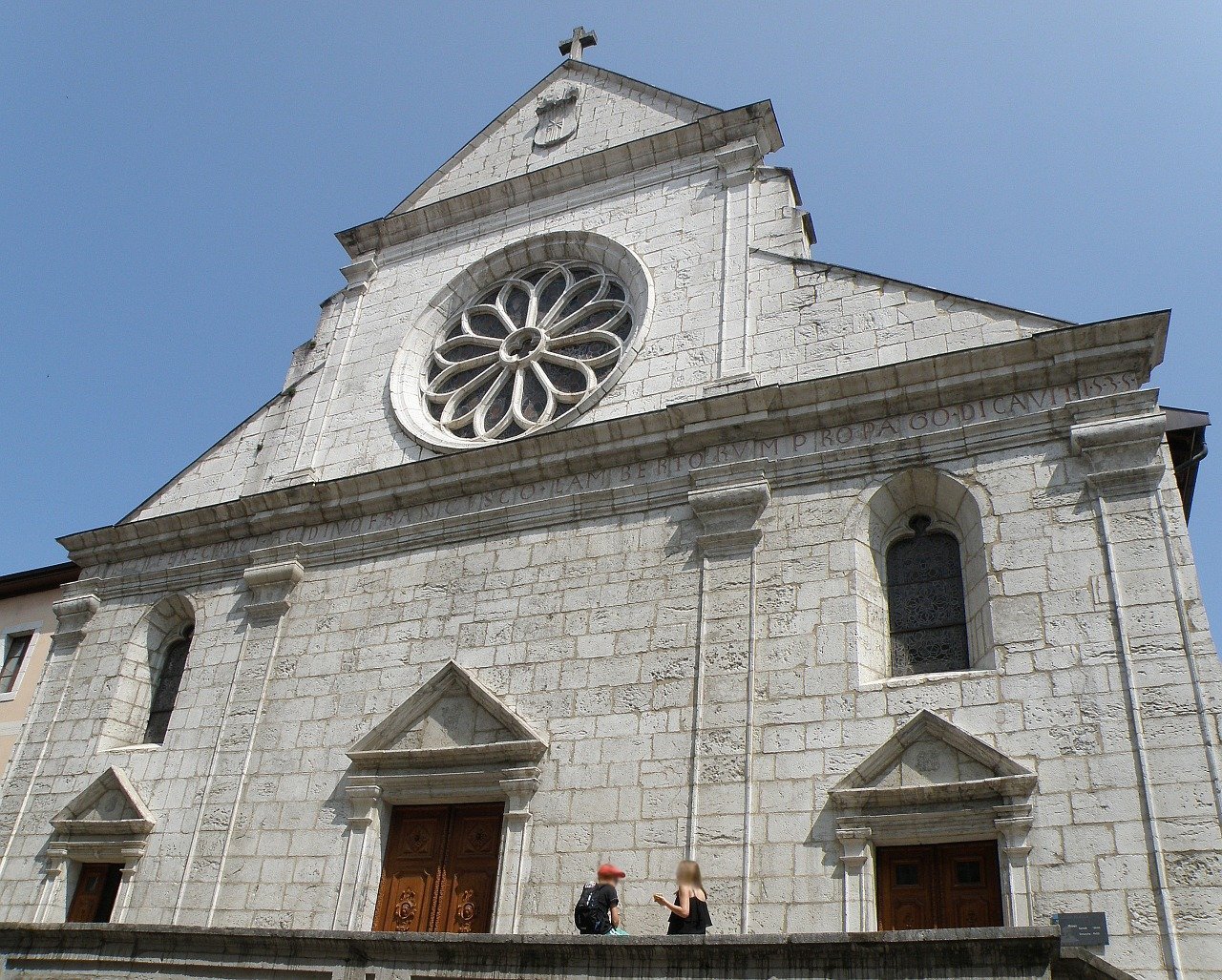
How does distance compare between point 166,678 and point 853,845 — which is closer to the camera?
point 853,845

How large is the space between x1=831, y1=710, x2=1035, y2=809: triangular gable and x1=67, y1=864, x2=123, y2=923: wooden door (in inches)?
342

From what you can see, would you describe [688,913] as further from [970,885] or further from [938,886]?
[970,885]

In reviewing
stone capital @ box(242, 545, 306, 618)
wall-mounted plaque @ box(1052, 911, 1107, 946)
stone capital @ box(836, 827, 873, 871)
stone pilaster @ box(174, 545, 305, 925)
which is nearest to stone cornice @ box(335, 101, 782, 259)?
stone capital @ box(242, 545, 306, 618)

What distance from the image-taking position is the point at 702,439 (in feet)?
38.0

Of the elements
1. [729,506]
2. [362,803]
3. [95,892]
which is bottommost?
[95,892]

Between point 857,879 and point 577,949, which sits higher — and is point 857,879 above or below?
above

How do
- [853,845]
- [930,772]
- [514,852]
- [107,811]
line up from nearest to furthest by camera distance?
[853,845], [930,772], [514,852], [107,811]

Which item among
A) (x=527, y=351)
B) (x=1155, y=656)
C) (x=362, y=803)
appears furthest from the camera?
(x=527, y=351)

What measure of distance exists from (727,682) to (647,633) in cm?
106

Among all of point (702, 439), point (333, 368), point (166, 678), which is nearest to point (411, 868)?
point (702, 439)

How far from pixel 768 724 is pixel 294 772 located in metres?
5.37

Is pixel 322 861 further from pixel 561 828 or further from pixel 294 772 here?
pixel 561 828

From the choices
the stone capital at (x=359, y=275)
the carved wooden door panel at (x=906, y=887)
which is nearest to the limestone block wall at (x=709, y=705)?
the carved wooden door panel at (x=906, y=887)

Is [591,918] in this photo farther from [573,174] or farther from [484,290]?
[573,174]
